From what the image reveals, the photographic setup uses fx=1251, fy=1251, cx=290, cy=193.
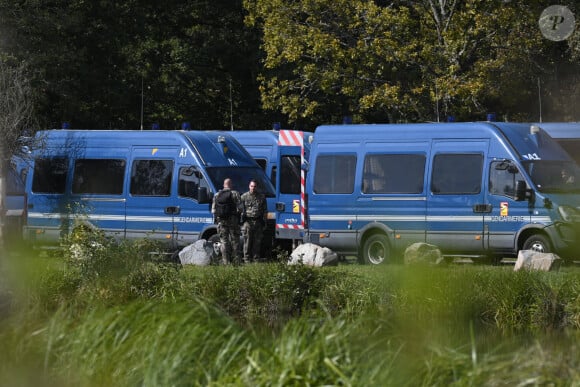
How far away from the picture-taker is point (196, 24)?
42594mm

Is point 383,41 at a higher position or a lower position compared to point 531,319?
higher

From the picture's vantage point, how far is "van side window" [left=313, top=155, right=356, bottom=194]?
23938mm

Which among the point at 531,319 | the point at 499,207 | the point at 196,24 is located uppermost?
the point at 196,24

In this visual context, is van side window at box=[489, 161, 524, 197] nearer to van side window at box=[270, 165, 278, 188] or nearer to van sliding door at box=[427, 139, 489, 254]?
van sliding door at box=[427, 139, 489, 254]

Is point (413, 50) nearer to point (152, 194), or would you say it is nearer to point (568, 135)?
point (568, 135)

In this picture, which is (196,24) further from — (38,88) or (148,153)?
(148,153)

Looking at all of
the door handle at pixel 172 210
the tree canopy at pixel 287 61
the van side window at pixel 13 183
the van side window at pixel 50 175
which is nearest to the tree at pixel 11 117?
the van side window at pixel 13 183

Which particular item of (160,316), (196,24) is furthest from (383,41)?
(160,316)

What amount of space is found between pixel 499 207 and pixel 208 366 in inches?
498

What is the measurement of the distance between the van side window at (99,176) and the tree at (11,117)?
73.2 inches

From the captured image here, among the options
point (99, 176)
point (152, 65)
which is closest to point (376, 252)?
point (99, 176)

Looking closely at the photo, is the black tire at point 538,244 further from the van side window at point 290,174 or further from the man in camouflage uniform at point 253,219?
the van side window at point 290,174

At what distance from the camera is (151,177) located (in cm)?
2580

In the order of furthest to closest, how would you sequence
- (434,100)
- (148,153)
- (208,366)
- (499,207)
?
(434,100)
(148,153)
(499,207)
(208,366)
